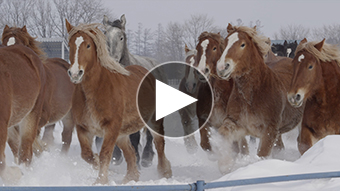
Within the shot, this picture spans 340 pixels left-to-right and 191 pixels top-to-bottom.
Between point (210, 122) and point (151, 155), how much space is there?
1.65 metres

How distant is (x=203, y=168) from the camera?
780 cm

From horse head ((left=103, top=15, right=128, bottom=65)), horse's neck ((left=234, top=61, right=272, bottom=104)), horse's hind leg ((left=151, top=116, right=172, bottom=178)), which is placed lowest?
horse's hind leg ((left=151, top=116, right=172, bottom=178))

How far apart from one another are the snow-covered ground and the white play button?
3.62ft

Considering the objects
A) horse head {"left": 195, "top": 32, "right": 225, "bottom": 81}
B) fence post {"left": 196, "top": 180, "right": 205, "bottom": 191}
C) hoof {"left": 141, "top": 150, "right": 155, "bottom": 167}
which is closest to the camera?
fence post {"left": 196, "top": 180, "right": 205, "bottom": 191}

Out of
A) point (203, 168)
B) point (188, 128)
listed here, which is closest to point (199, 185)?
point (203, 168)

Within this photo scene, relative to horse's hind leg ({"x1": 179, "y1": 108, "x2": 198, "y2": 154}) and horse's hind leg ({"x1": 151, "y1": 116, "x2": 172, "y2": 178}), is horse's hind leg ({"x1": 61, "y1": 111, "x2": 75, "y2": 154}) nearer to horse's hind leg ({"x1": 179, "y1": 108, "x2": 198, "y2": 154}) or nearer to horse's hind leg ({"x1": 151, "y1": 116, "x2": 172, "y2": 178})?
horse's hind leg ({"x1": 179, "y1": 108, "x2": 198, "y2": 154})

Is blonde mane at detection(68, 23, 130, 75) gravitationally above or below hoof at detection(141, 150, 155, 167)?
above

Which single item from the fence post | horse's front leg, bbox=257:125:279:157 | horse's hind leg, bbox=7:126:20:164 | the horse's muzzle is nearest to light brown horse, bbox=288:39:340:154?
horse's front leg, bbox=257:125:279:157

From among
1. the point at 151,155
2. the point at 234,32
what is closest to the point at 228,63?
the point at 234,32

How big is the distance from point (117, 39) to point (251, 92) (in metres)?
3.77

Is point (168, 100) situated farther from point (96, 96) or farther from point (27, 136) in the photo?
point (27, 136)

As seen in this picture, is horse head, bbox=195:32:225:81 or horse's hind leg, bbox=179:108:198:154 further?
horse's hind leg, bbox=179:108:198:154

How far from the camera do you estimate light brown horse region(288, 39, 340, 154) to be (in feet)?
19.6

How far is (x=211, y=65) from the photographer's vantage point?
743cm
